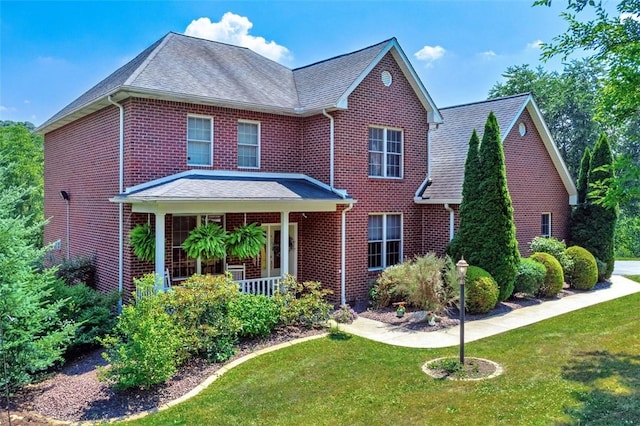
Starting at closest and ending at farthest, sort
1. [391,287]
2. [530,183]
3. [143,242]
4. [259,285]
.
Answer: [143,242]
[259,285]
[391,287]
[530,183]

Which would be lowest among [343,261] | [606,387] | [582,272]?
[606,387]

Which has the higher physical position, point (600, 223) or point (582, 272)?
point (600, 223)

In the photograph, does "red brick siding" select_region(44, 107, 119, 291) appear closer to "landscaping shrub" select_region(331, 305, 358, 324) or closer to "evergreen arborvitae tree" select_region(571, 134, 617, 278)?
"landscaping shrub" select_region(331, 305, 358, 324)

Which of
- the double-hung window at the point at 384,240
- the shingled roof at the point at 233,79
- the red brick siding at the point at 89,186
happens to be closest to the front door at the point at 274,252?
the double-hung window at the point at 384,240

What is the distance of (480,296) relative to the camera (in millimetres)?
13086

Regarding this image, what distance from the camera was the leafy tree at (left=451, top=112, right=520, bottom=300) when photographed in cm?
1397

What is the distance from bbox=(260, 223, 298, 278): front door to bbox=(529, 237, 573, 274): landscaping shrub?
9.12m

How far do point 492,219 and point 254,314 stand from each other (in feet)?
25.4

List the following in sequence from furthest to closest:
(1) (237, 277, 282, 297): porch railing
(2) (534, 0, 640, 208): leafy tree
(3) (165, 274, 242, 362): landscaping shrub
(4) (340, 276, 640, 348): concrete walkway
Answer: (1) (237, 277, 282, 297): porch railing < (4) (340, 276, 640, 348): concrete walkway < (3) (165, 274, 242, 362): landscaping shrub < (2) (534, 0, 640, 208): leafy tree

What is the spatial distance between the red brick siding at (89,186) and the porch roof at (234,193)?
1.90 metres

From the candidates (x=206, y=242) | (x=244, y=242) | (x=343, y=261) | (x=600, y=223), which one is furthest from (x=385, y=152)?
(x=600, y=223)

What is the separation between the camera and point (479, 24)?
16781 millimetres

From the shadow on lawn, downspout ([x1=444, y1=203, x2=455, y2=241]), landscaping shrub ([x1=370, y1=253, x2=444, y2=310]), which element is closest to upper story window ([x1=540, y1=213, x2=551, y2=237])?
downspout ([x1=444, y1=203, x2=455, y2=241])

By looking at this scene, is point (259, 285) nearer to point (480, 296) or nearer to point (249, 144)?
point (249, 144)
